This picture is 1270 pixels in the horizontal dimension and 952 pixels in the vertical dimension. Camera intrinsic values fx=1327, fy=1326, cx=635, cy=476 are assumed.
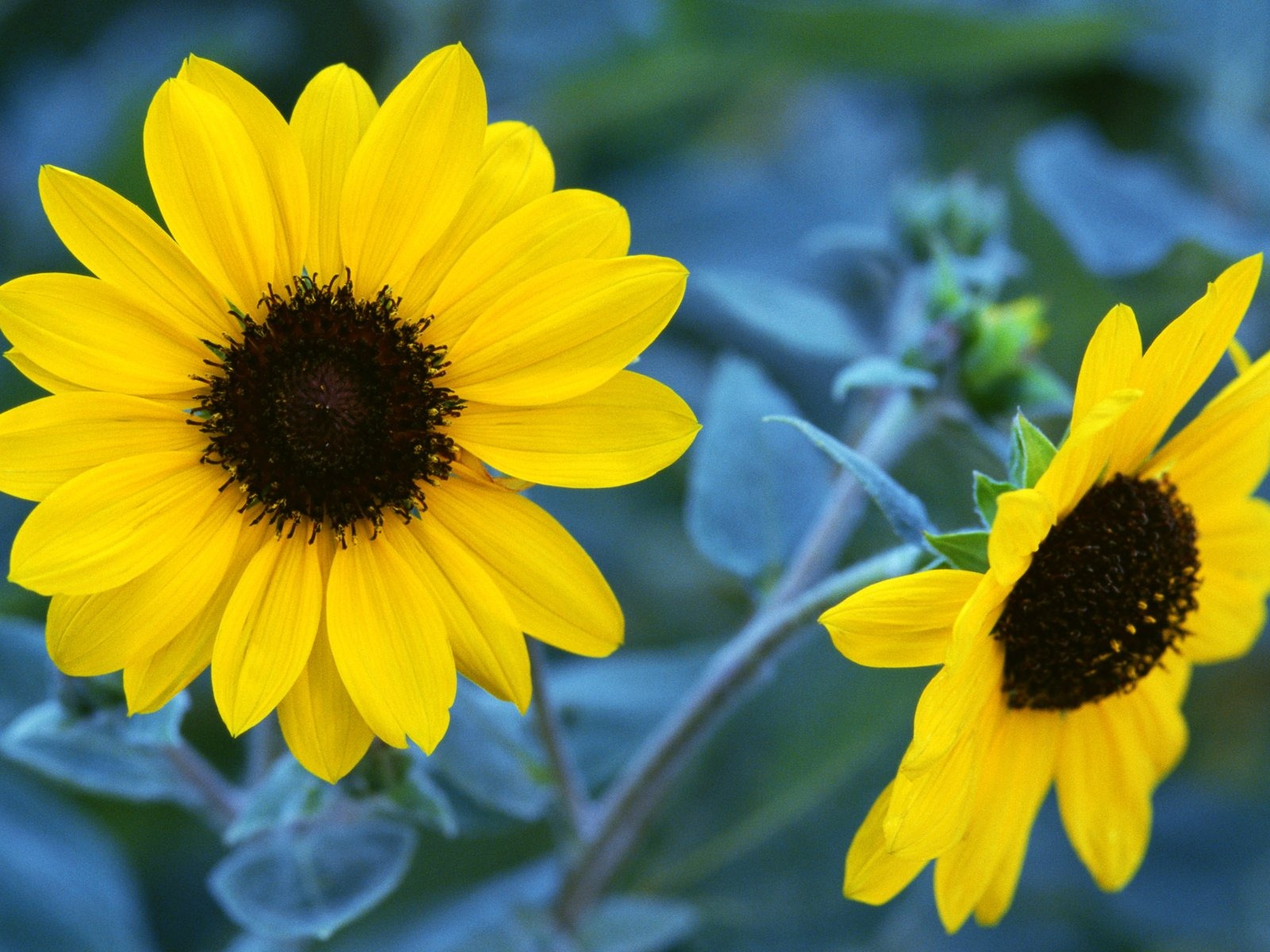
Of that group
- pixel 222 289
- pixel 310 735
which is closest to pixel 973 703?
pixel 310 735

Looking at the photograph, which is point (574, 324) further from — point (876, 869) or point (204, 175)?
point (876, 869)

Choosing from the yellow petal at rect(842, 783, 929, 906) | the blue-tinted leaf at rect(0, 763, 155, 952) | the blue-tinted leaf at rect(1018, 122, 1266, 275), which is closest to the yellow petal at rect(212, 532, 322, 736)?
the yellow petal at rect(842, 783, 929, 906)

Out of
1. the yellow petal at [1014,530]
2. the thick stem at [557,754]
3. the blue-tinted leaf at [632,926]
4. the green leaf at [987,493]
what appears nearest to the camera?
the yellow petal at [1014,530]

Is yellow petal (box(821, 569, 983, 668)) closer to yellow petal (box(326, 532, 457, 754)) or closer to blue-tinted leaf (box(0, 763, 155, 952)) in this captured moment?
yellow petal (box(326, 532, 457, 754))

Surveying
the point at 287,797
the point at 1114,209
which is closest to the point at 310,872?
the point at 287,797

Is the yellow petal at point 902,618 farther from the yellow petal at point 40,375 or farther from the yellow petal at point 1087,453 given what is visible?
the yellow petal at point 40,375

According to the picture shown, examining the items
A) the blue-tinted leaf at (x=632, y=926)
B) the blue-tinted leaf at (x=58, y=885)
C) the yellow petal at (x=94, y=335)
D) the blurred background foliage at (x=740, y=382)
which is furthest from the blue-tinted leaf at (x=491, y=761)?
the blue-tinted leaf at (x=58, y=885)
